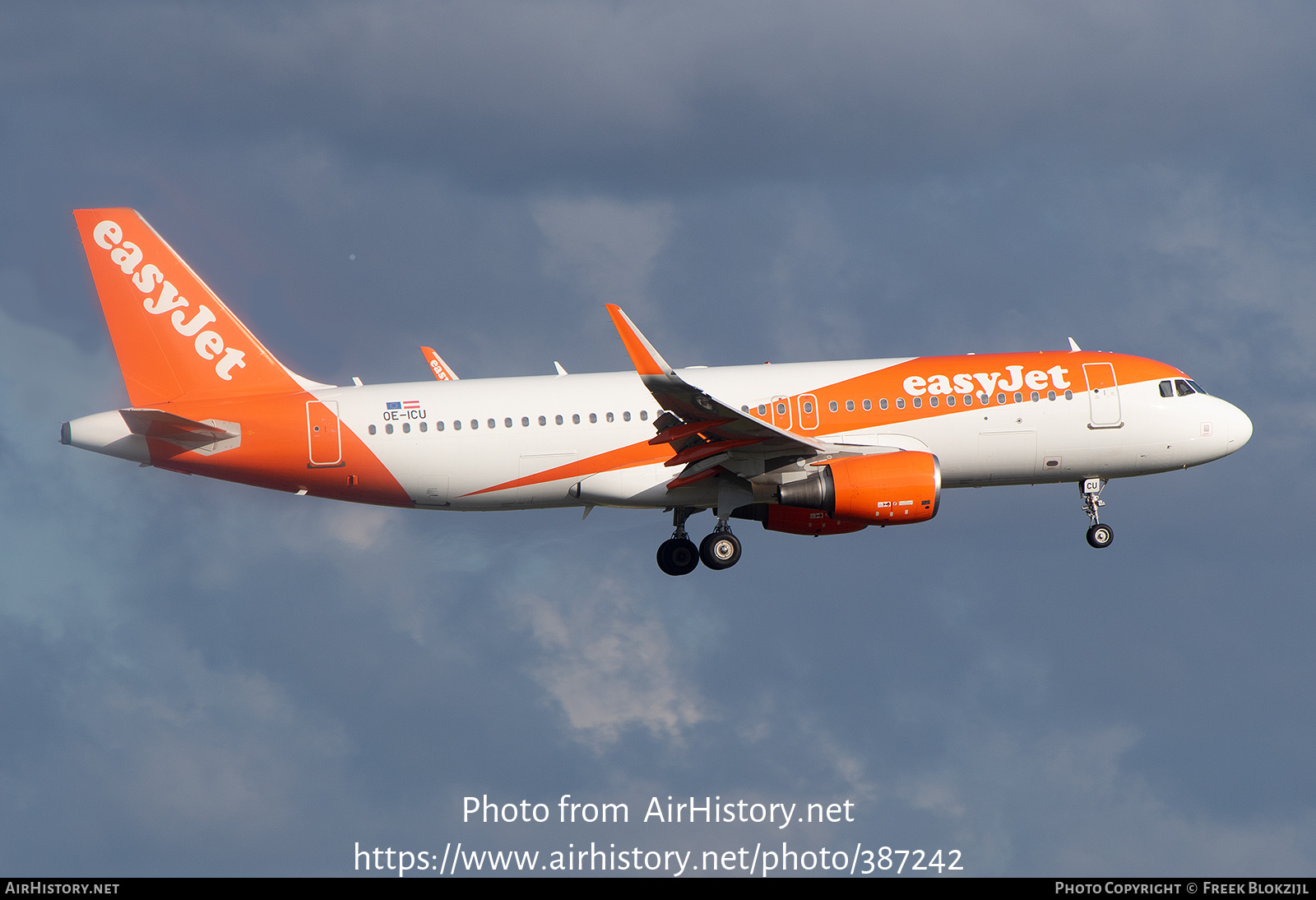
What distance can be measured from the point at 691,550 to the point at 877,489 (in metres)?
7.53

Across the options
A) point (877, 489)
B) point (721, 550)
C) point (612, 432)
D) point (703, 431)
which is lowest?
point (721, 550)

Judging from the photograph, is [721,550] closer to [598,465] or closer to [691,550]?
[691,550]

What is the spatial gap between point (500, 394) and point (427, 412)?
2198 millimetres

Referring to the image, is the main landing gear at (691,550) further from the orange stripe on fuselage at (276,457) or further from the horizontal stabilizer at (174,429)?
the horizontal stabilizer at (174,429)

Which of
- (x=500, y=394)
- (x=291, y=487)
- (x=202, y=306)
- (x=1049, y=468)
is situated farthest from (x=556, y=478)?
(x=1049, y=468)

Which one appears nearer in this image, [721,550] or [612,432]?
[612,432]

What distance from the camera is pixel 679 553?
4384 cm

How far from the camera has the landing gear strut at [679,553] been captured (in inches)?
1726

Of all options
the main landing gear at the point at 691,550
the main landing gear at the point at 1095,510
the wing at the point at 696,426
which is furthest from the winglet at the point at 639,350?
the main landing gear at the point at 1095,510

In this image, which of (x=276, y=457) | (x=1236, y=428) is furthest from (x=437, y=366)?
(x=1236, y=428)

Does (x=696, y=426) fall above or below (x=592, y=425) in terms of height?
below

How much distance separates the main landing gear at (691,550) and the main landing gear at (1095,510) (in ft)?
35.9

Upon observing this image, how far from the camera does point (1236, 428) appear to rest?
43219mm

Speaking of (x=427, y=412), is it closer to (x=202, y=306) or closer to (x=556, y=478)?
(x=556, y=478)
